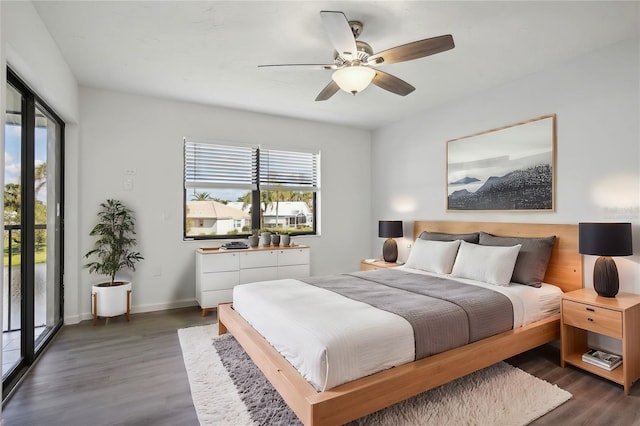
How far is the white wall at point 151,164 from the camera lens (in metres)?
3.88

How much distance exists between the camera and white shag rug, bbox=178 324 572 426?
2.00 m

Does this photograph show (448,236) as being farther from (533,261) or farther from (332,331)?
(332,331)

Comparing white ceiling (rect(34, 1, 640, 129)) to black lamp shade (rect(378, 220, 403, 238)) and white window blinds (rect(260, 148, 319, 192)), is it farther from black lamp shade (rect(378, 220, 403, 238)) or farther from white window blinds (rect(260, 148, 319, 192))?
black lamp shade (rect(378, 220, 403, 238))

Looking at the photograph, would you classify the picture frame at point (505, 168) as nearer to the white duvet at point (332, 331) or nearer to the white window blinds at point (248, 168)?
the white duvet at point (332, 331)

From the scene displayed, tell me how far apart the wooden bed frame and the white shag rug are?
170 millimetres

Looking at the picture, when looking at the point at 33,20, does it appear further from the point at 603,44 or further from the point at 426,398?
the point at 603,44

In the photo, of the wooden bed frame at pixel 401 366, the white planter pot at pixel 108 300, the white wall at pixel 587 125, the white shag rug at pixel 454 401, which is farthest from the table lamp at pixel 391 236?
the white planter pot at pixel 108 300

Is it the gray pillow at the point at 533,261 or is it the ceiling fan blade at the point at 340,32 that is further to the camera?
the gray pillow at the point at 533,261

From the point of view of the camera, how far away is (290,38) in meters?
2.71

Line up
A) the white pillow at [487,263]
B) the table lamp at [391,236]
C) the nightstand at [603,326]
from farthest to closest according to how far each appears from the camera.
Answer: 1. the table lamp at [391,236]
2. the white pillow at [487,263]
3. the nightstand at [603,326]

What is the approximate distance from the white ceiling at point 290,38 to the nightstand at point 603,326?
2073 mm

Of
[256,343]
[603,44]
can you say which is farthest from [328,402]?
[603,44]

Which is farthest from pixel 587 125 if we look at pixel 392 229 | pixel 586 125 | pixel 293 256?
pixel 293 256

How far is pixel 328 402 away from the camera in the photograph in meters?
1.68
